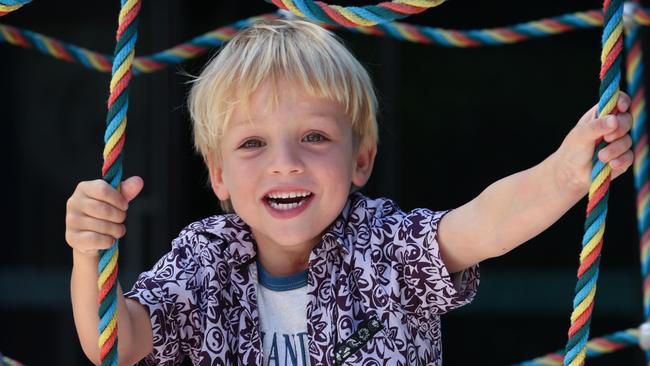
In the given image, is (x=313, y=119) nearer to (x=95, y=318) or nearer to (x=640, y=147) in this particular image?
(x=95, y=318)

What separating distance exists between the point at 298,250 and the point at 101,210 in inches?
13.3

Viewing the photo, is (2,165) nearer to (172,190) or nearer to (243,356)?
(172,190)

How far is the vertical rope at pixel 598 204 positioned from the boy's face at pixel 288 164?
0.36 meters

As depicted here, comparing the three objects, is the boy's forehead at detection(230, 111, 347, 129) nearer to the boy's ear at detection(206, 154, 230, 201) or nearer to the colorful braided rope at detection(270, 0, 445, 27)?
the boy's ear at detection(206, 154, 230, 201)

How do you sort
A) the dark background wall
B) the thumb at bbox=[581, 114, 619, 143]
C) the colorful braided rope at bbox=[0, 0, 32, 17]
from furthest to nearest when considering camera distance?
the dark background wall, the colorful braided rope at bbox=[0, 0, 32, 17], the thumb at bbox=[581, 114, 619, 143]

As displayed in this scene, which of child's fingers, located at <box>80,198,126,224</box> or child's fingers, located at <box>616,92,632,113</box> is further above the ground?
child's fingers, located at <box>616,92,632,113</box>

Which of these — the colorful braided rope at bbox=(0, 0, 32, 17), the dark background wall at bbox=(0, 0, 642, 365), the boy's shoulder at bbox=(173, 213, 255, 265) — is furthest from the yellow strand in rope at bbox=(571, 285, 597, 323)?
the dark background wall at bbox=(0, 0, 642, 365)

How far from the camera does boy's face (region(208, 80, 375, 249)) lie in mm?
1141

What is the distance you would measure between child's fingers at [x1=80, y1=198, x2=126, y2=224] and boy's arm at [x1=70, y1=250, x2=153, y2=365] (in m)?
0.06

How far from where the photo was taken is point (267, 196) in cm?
116

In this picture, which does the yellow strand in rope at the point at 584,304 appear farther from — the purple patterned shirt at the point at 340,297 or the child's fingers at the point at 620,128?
the purple patterned shirt at the point at 340,297

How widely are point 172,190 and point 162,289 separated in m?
1.53

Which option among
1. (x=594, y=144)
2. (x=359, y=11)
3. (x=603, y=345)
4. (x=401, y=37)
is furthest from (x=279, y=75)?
(x=603, y=345)

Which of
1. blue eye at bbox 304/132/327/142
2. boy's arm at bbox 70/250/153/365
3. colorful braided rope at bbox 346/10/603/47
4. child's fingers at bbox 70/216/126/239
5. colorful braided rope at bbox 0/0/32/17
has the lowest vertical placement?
boy's arm at bbox 70/250/153/365
